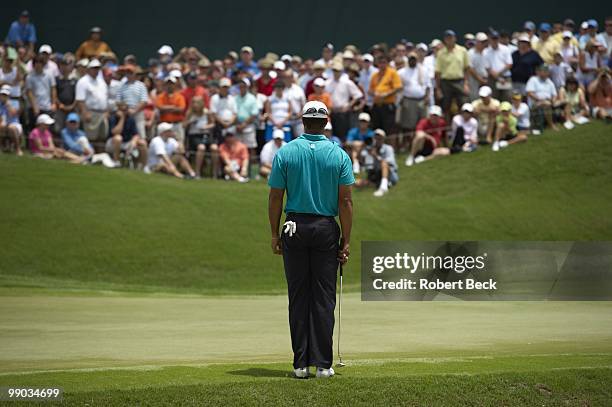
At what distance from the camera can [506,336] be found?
11.1 meters

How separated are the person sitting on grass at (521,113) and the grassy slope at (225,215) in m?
0.51

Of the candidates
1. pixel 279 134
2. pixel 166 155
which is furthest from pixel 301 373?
pixel 166 155

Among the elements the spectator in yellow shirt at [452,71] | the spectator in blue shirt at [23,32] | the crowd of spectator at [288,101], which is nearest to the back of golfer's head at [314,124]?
the crowd of spectator at [288,101]

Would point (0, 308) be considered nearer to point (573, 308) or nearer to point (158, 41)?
point (573, 308)

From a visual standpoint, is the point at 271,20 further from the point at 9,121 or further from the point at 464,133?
the point at 9,121

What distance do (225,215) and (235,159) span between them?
2.10 m

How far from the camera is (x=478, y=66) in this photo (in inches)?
1056

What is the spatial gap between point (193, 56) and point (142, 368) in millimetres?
19748

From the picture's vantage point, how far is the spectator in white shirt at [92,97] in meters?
24.1

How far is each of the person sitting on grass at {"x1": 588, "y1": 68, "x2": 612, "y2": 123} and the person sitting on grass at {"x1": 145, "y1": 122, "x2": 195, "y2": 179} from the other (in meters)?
9.51

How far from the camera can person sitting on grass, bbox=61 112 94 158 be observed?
23906mm

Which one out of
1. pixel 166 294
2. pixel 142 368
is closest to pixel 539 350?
pixel 142 368

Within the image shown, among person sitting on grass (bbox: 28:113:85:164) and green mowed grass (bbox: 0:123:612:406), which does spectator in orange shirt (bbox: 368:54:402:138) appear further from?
person sitting on grass (bbox: 28:113:85:164)

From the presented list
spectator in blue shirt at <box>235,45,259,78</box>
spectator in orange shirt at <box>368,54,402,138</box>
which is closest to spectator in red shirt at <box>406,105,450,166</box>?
spectator in orange shirt at <box>368,54,402,138</box>
